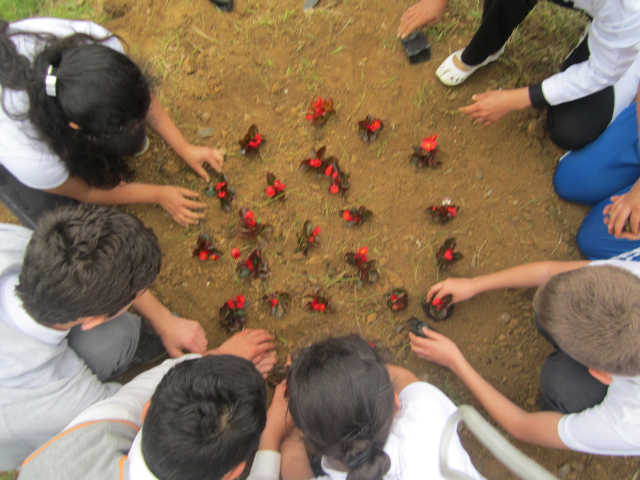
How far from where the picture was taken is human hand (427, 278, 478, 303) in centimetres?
237

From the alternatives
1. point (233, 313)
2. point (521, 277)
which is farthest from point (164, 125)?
point (521, 277)

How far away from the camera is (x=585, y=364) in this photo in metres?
1.65

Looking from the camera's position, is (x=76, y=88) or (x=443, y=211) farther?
(x=443, y=211)

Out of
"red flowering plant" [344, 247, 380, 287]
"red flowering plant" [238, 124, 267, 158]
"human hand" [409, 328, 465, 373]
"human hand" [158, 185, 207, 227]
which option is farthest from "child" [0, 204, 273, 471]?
"human hand" [409, 328, 465, 373]

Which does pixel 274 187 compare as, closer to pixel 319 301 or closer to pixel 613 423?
pixel 319 301

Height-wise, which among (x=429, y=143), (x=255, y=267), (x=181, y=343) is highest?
(x=429, y=143)

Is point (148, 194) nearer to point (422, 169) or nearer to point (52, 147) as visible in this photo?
point (52, 147)

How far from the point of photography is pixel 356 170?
2.76 meters

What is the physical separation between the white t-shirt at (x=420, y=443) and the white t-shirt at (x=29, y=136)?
1915mm

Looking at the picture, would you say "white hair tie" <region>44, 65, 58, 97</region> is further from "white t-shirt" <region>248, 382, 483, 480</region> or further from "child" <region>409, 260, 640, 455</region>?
"child" <region>409, 260, 640, 455</region>

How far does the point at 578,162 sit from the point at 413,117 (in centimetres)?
115

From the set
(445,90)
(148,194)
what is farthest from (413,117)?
(148,194)

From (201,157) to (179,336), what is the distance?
48.1 inches

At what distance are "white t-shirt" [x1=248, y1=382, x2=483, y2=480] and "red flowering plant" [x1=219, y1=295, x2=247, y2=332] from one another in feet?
3.73
